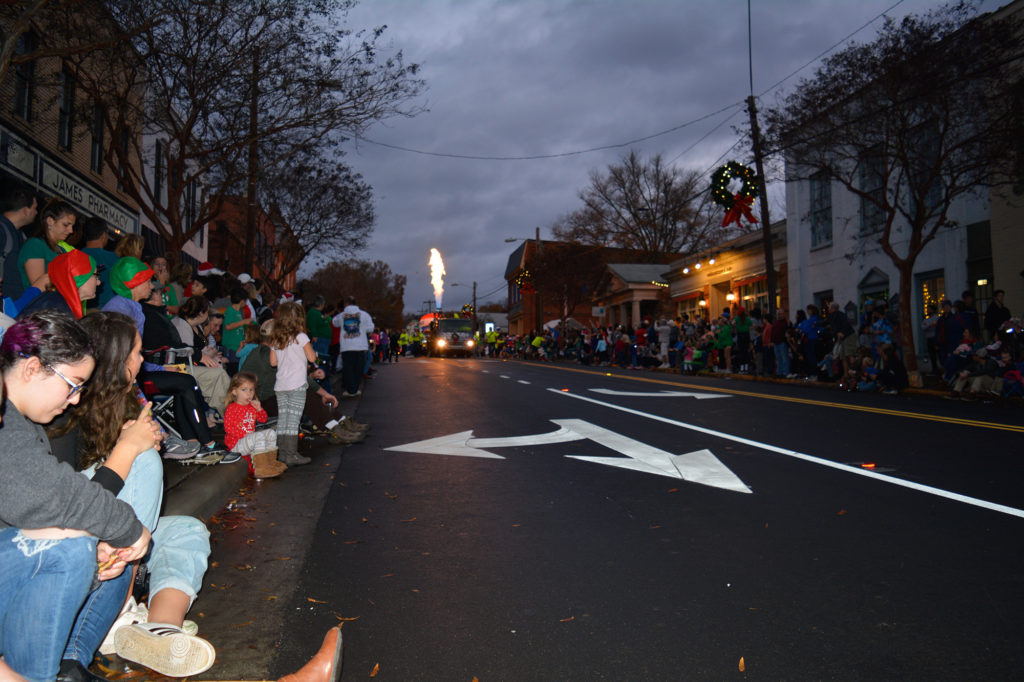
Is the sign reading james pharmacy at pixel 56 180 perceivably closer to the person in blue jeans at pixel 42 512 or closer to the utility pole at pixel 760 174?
the person in blue jeans at pixel 42 512

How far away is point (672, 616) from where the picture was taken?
130 inches

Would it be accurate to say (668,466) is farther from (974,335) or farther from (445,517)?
(974,335)

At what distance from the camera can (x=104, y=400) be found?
10.3ft

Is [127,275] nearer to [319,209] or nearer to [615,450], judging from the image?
[615,450]

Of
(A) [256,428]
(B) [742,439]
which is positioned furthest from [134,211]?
(B) [742,439]

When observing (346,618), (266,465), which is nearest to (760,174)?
(266,465)

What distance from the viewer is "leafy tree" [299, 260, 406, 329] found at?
6525 centimetres

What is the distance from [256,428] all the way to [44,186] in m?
12.3

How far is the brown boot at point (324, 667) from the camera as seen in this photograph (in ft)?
8.52

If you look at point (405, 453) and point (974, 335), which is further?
point (974, 335)

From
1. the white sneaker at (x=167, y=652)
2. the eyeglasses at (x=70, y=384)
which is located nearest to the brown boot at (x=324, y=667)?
the white sneaker at (x=167, y=652)

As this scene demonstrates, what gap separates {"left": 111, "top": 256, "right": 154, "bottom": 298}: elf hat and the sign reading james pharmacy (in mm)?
10777

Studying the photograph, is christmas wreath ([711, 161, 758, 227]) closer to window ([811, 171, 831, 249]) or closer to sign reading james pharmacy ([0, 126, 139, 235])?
window ([811, 171, 831, 249])

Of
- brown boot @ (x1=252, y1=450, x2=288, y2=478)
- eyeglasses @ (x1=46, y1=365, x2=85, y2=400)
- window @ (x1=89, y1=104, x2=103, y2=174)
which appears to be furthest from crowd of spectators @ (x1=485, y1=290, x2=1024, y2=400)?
window @ (x1=89, y1=104, x2=103, y2=174)
